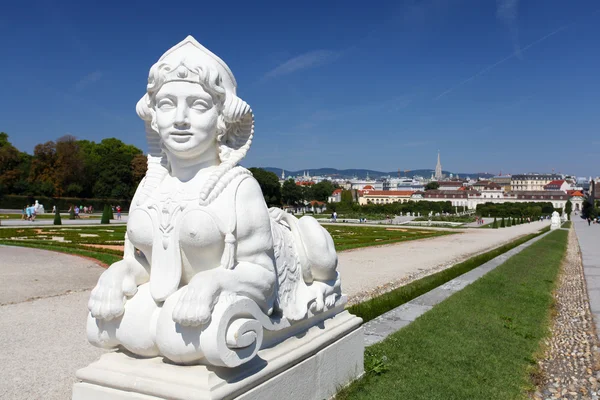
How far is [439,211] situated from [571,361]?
81.9 m

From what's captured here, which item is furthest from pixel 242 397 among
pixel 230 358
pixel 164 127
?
pixel 164 127

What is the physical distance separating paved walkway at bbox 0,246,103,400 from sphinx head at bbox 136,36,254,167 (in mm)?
2493

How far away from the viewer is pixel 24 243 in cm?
1609

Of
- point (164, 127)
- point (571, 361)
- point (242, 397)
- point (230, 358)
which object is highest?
point (164, 127)

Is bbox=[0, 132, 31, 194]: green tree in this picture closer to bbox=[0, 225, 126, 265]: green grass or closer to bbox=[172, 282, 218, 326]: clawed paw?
bbox=[0, 225, 126, 265]: green grass

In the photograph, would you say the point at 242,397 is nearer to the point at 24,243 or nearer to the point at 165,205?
the point at 165,205

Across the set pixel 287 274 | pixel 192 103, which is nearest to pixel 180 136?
pixel 192 103

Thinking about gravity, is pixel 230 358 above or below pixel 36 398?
above

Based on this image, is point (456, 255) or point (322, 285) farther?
point (456, 255)

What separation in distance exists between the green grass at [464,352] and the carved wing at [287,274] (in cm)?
89

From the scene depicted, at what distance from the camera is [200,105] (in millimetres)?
3092

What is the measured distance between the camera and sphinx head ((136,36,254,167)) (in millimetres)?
3033

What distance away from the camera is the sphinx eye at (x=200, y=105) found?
3076mm

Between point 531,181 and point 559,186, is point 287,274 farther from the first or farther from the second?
point 531,181
